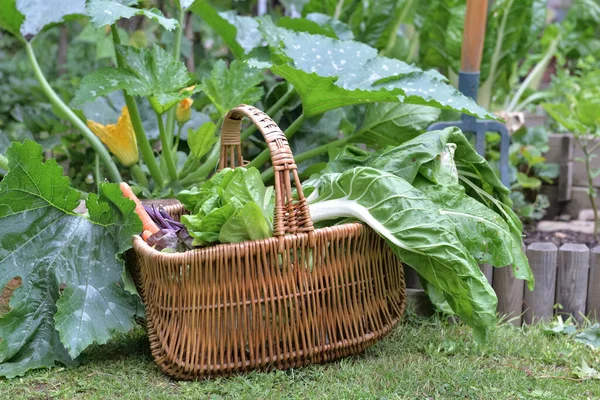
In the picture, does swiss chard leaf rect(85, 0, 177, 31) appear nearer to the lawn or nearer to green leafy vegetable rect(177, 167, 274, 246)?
green leafy vegetable rect(177, 167, 274, 246)

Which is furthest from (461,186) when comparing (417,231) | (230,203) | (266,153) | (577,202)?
(577,202)

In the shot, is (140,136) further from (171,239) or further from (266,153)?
(171,239)

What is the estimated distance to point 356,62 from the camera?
2338mm

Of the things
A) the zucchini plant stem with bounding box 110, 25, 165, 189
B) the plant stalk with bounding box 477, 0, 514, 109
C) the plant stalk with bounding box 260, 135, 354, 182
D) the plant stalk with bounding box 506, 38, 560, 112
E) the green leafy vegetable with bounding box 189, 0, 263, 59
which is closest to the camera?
the zucchini plant stem with bounding box 110, 25, 165, 189

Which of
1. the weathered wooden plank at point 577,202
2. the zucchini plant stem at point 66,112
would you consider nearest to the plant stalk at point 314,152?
the zucchini plant stem at point 66,112

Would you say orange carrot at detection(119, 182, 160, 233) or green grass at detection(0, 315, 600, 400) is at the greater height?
orange carrot at detection(119, 182, 160, 233)

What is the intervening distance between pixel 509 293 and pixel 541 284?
111mm

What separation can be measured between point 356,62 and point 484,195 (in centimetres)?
61

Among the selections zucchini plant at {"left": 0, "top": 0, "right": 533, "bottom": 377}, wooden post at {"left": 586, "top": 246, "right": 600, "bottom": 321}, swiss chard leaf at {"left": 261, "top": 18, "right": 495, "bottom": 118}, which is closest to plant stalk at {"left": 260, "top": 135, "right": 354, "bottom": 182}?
zucchini plant at {"left": 0, "top": 0, "right": 533, "bottom": 377}

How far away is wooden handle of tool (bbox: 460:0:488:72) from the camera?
259 cm

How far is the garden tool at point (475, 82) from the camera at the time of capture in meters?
2.57

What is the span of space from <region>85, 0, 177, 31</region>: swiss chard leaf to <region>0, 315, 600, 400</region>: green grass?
37.1 inches

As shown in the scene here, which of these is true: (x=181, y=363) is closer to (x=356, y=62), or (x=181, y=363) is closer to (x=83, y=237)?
(x=83, y=237)

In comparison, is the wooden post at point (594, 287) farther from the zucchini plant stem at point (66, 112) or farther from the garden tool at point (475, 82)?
the zucchini plant stem at point (66, 112)
